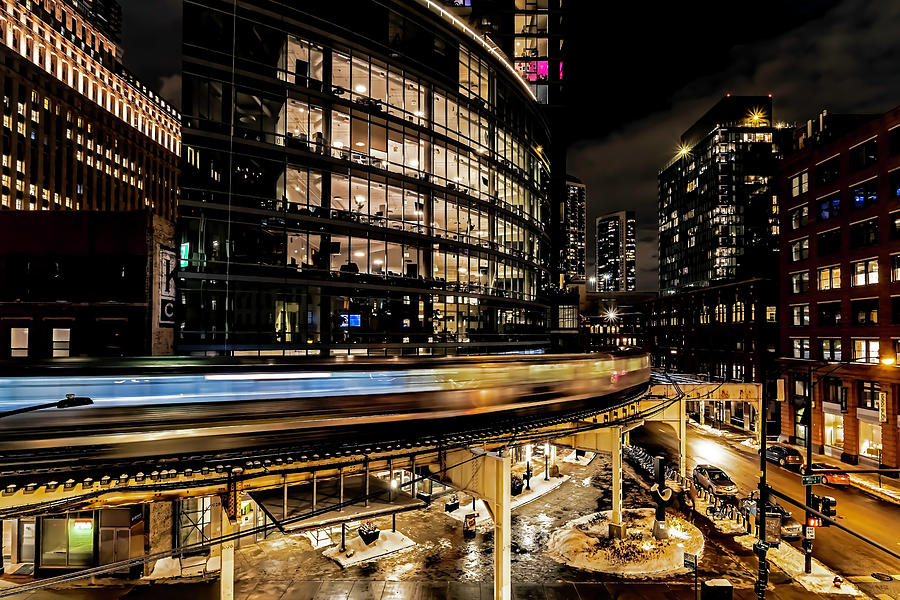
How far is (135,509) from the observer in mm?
21234

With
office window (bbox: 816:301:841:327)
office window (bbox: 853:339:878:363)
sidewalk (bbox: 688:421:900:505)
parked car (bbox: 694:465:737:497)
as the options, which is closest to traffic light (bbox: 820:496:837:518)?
parked car (bbox: 694:465:737:497)

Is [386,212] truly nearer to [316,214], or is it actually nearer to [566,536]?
[316,214]

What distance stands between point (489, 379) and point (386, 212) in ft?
71.4

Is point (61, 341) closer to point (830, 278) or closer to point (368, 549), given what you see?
point (368, 549)

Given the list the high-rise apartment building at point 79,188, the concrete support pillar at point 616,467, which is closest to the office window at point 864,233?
the concrete support pillar at point 616,467

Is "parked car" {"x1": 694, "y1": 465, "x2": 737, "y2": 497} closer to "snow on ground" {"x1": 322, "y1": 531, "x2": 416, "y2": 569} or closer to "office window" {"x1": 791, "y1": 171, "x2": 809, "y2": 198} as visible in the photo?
"snow on ground" {"x1": 322, "y1": 531, "x2": 416, "y2": 569}

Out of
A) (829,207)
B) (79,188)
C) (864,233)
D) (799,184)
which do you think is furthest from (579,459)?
(79,188)

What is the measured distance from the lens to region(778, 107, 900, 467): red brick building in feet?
123

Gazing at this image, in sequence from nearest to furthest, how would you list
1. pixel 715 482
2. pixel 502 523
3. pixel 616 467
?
1. pixel 502 523
2. pixel 616 467
3. pixel 715 482

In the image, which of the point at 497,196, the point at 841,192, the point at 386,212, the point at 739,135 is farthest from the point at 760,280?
the point at 739,135

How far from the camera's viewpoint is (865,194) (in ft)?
132

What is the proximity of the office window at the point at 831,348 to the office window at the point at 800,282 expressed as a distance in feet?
17.1

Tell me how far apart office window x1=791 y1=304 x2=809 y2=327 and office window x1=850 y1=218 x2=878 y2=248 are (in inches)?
314

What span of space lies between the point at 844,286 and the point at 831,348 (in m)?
5.61
